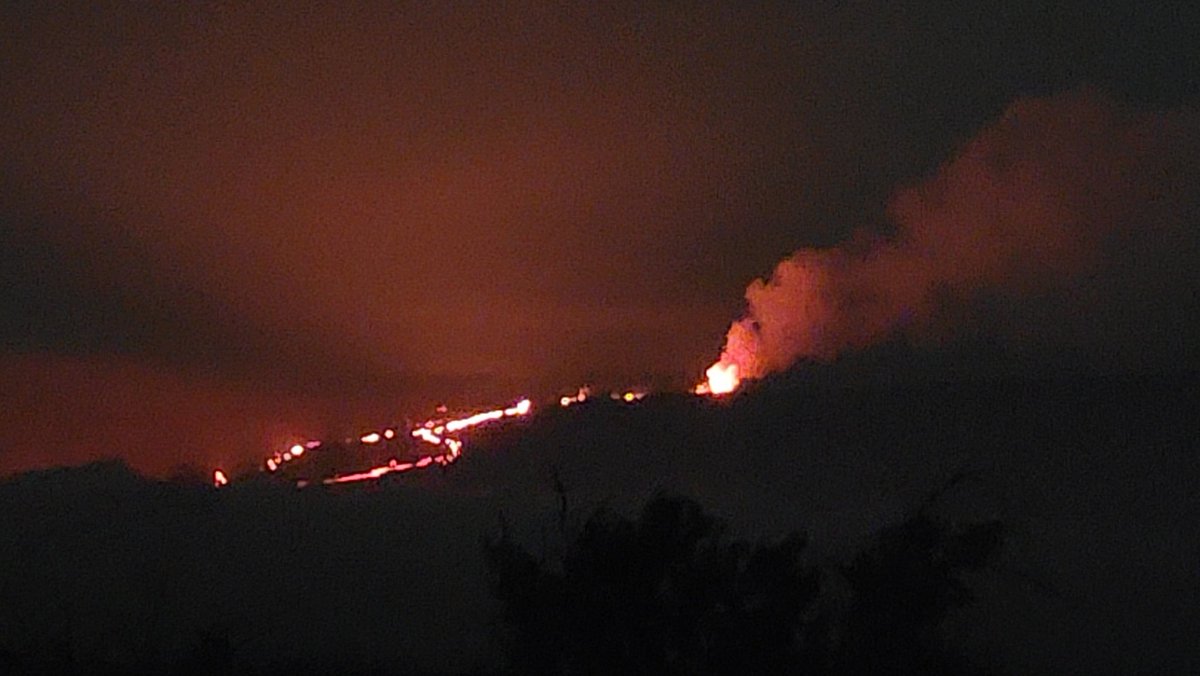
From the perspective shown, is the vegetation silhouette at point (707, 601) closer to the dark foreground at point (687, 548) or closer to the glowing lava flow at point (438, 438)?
the dark foreground at point (687, 548)

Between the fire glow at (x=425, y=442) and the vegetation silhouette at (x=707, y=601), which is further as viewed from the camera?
the fire glow at (x=425, y=442)

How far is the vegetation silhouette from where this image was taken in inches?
672

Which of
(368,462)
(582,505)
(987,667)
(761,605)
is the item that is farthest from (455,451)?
(761,605)

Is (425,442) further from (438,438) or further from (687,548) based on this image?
(687,548)

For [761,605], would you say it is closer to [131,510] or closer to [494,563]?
[494,563]

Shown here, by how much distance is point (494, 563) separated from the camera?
1788cm

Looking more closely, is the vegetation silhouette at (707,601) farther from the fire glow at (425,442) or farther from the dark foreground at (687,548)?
the fire glow at (425,442)

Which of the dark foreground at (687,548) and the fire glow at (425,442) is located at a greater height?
the fire glow at (425,442)

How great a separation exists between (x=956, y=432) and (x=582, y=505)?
776 centimetres

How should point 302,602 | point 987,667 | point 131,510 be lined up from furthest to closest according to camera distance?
1. point 131,510
2. point 302,602
3. point 987,667

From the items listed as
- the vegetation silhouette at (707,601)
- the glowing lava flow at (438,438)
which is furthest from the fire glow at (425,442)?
the vegetation silhouette at (707,601)

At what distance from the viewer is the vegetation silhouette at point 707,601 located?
56.0 ft

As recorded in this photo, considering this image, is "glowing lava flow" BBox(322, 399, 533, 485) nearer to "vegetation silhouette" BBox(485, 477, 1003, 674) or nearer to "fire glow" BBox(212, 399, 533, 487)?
"fire glow" BBox(212, 399, 533, 487)

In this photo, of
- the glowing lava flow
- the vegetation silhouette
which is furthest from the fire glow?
the vegetation silhouette
